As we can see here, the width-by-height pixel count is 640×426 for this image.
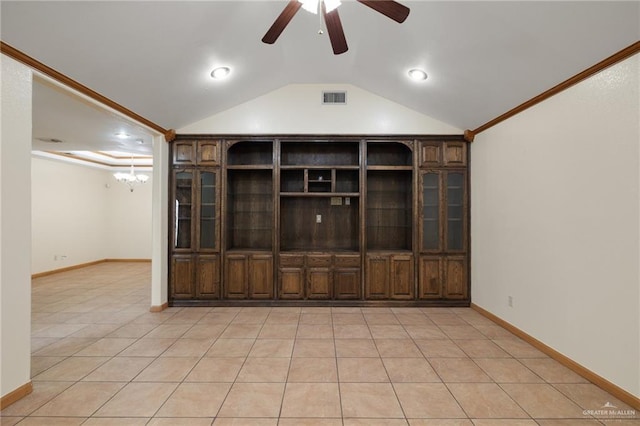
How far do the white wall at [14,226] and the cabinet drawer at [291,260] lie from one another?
282cm

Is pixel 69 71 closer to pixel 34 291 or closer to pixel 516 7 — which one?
pixel 516 7

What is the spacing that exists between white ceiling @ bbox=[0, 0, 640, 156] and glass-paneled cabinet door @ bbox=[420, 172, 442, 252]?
0.90 metres

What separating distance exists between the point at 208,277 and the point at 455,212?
153 inches

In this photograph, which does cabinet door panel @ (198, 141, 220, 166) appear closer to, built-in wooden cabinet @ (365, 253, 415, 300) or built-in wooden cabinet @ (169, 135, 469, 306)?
built-in wooden cabinet @ (169, 135, 469, 306)

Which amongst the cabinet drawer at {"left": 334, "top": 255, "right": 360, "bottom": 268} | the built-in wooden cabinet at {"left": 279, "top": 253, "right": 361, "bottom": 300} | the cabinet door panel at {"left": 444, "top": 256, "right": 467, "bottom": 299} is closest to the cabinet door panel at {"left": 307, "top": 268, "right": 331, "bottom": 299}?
the built-in wooden cabinet at {"left": 279, "top": 253, "right": 361, "bottom": 300}

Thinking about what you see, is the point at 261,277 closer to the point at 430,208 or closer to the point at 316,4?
the point at 430,208

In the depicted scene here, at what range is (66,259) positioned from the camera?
7383 millimetres

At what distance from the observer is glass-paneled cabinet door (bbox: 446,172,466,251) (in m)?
4.58

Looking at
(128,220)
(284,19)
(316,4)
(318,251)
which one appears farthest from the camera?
(128,220)

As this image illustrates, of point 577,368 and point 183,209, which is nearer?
point 577,368

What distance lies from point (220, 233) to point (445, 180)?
351 cm

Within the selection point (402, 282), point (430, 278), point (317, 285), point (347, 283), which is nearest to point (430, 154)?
point (430, 278)

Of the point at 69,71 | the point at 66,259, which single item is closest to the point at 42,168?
the point at 66,259

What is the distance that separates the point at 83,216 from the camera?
7.91m
